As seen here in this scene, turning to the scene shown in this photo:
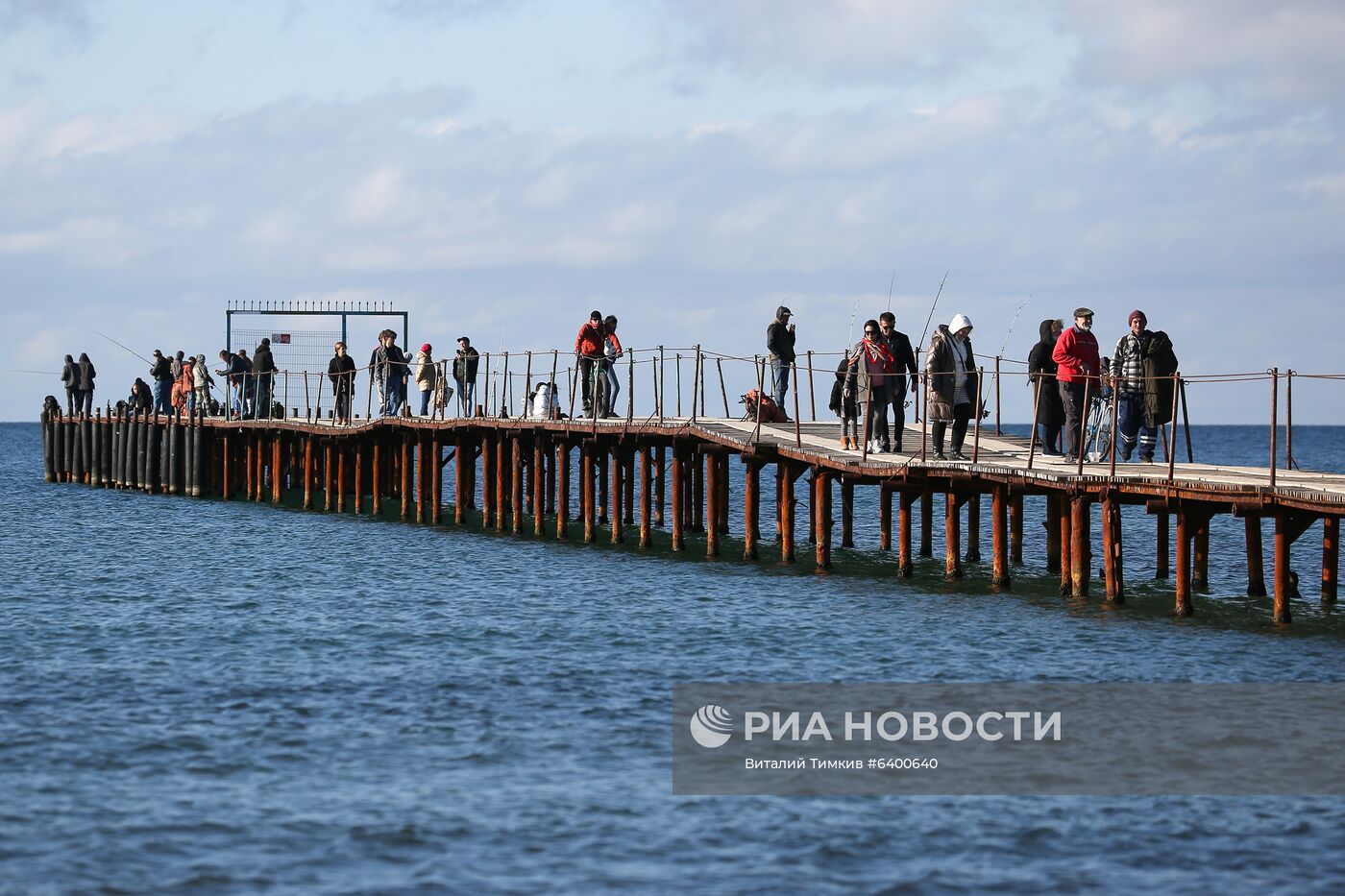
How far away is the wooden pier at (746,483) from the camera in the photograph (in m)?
19.7

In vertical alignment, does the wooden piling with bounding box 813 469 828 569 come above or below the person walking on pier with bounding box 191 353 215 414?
below

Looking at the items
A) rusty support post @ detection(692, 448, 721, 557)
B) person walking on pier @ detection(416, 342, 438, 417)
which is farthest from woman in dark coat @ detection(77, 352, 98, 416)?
rusty support post @ detection(692, 448, 721, 557)

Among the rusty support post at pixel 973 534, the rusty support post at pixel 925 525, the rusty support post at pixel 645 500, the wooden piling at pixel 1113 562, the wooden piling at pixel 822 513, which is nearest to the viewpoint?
the wooden piling at pixel 1113 562

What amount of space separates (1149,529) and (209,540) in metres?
21.3

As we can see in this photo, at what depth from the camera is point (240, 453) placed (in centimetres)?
4578

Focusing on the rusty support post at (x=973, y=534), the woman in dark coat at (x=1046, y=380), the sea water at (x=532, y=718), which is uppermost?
the woman in dark coat at (x=1046, y=380)

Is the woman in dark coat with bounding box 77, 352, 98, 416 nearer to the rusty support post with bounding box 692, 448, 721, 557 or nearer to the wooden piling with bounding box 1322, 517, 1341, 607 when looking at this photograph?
the rusty support post with bounding box 692, 448, 721, 557

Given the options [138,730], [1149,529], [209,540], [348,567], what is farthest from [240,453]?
[138,730]

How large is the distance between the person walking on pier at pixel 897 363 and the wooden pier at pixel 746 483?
0.61 m

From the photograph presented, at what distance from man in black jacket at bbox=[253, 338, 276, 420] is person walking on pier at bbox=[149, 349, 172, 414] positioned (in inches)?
181

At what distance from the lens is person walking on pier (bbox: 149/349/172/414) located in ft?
150

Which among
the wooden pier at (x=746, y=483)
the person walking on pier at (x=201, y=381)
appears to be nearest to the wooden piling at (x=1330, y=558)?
the wooden pier at (x=746, y=483)

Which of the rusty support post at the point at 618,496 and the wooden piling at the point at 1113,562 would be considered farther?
the rusty support post at the point at 618,496

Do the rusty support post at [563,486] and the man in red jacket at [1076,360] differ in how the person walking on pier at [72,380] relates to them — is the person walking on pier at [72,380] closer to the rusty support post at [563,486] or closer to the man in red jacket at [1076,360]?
the rusty support post at [563,486]
